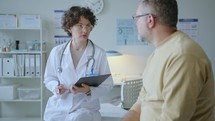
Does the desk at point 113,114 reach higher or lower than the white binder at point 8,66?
lower

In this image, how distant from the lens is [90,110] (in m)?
1.79

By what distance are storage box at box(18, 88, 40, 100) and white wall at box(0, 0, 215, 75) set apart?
2.09 ft

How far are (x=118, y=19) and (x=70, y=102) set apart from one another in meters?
2.11

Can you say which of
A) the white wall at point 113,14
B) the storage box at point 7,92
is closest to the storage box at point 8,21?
the white wall at point 113,14

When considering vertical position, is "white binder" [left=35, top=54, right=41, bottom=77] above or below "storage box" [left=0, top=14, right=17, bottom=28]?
below

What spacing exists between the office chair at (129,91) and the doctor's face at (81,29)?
0.71 meters

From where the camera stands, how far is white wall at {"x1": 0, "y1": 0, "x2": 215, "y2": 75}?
3.62 meters

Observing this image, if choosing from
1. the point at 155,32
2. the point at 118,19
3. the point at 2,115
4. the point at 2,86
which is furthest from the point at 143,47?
the point at 155,32

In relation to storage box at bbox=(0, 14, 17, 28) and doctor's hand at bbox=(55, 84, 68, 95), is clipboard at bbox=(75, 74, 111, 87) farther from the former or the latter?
storage box at bbox=(0, 14, 17, 28)

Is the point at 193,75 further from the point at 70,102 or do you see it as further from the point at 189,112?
the point at 70,102

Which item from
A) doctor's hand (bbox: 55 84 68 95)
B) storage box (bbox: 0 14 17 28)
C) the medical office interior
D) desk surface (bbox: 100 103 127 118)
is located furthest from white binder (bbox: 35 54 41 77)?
doctor's hand (bbox: 55 84 68 95)

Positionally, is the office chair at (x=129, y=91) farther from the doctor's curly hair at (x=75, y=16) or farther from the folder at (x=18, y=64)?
the folder at (x=18, y=64)

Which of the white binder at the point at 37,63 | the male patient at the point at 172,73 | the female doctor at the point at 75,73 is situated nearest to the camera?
the male patient at the point at 172,73

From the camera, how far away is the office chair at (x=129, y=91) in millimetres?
2340
